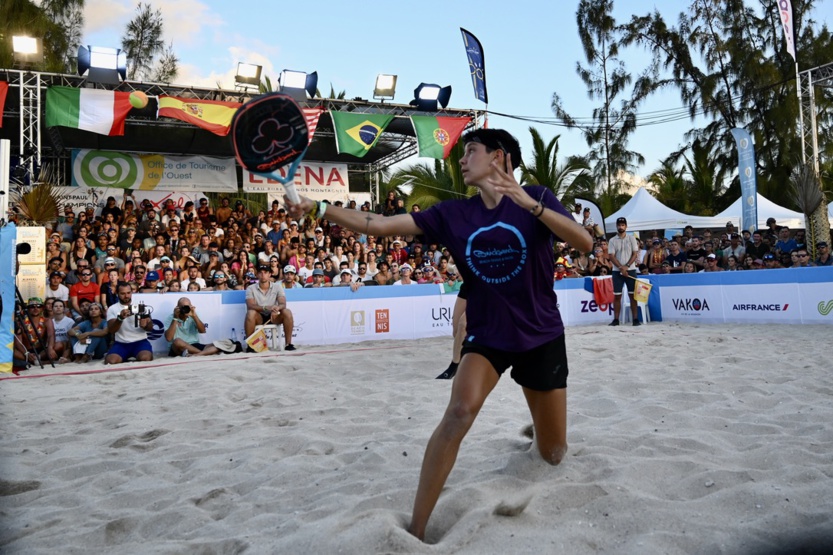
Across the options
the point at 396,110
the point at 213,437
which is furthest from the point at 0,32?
the point at 213,437

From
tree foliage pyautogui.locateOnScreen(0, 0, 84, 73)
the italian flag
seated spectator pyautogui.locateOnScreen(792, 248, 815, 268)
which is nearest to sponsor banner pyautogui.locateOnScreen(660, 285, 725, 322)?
seated spectator pyautogui.locateOnScreen(792, 248, 815, 268)

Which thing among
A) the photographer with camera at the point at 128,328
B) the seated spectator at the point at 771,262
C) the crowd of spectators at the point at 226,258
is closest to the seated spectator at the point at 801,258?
the crowd of spectators at the point at 226,258

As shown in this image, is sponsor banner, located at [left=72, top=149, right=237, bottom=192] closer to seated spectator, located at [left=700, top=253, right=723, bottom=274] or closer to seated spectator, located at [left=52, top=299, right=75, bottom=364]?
seated spectator, located at [left=52, top=299, right=75, bottom=364]

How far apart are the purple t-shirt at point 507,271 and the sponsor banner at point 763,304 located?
30.9 feet

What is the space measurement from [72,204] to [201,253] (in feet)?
17.3

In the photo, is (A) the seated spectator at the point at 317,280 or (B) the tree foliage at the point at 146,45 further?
(B) the tree foliage at the point at 146,45

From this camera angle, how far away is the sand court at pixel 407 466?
260cm

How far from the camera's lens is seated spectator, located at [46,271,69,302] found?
33.5ft

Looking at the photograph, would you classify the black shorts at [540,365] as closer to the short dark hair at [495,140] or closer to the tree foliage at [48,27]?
the short dark hair at [495,140]

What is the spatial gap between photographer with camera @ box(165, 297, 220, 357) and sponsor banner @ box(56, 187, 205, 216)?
24.0 ft

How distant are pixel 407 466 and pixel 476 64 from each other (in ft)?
53.3

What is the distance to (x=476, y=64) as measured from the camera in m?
18.1

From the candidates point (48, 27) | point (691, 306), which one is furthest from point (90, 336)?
point (48, 27)

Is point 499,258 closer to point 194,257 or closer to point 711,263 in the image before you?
point 194,257
